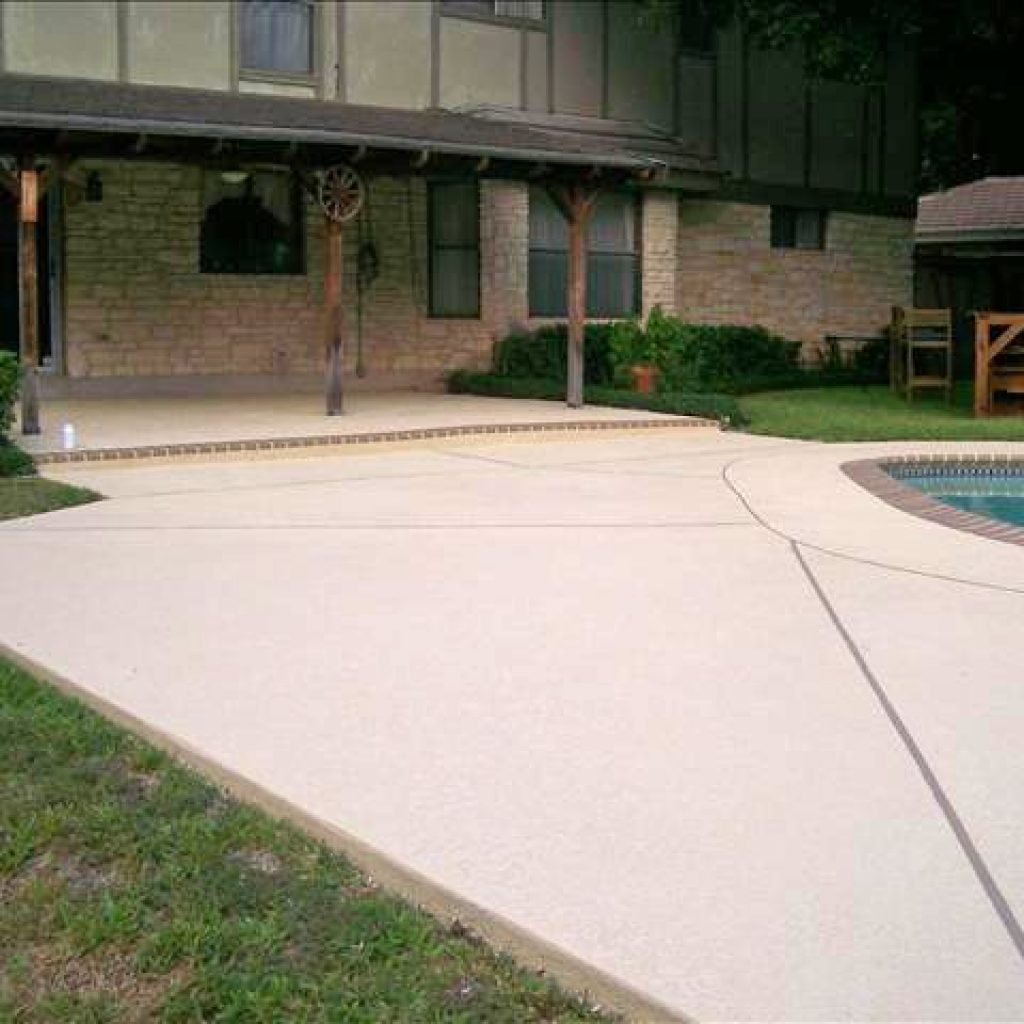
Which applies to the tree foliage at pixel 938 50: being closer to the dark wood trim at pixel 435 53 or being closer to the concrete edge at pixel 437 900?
the dark wood trim at pixel 435 53

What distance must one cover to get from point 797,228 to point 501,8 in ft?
20.3

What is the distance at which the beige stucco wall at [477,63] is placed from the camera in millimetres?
18719

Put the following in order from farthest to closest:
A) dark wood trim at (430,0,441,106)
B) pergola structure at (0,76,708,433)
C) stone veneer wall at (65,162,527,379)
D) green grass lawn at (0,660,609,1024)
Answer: dark wood trim at (430,0,441,106) < stone veneer wall at (65,162,527,379) < pergola structure at (0,76,708,433) < green grass lawn at (0,660,609,1024)

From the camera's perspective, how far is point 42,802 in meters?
4.03

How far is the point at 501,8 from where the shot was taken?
62.6ft

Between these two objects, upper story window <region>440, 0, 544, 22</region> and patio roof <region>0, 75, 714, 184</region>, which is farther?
upper story window <region>440, 0, 544, 22</region>

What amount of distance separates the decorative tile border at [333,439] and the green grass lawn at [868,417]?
1033 millimetres

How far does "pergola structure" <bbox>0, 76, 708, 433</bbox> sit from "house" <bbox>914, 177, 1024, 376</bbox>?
393 cm

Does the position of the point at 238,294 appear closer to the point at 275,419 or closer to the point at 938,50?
the point at 275,419

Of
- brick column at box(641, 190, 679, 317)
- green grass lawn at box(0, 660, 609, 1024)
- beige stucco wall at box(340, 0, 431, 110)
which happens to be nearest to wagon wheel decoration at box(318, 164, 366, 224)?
beige stucco wall at box(340, 0, 431, 110)

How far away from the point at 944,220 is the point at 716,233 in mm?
3850

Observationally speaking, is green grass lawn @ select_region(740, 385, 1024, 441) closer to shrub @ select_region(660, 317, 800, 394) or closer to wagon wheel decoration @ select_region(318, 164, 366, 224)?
shrub @ select_region(660, 317, 800, 394)

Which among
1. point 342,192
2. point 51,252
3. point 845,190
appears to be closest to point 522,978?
point 342,192

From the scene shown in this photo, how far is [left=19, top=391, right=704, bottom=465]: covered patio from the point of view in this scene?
1195 centimetres
